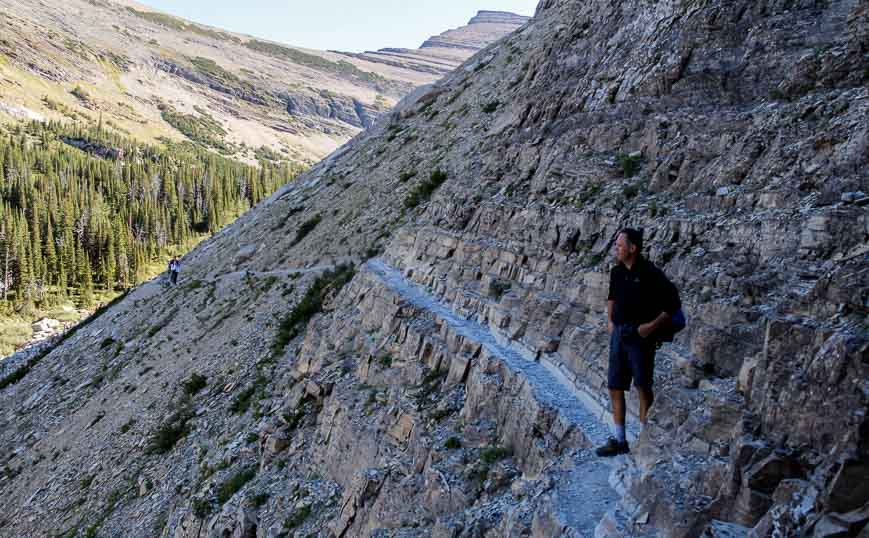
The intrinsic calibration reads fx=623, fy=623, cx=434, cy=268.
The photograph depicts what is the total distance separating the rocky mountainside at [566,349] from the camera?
18.2ft

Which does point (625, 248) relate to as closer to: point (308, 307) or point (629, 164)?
point (629, 164)

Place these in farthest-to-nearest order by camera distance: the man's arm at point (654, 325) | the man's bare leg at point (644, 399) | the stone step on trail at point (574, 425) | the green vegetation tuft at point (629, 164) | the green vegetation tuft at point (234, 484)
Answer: the green vegetation tuft at point (234, 484)
the green vegetation tuft at point (629, 164)
the man's bare leg at point (644, 399)
the man's arm at point (654, 325)
the stone step on trail at point (574, 425)

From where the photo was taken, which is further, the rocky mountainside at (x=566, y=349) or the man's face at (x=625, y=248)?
the man's face at (x=625, y=248)

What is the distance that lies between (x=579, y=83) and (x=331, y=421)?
12.0m

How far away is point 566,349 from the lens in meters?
10.7

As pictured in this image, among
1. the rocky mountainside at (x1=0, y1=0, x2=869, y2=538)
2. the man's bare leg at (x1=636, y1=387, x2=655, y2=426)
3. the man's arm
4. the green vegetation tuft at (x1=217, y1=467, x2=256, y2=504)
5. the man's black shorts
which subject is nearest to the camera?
the rocky mountainside at (x1=0, y1=0, x2=869, y2=538)

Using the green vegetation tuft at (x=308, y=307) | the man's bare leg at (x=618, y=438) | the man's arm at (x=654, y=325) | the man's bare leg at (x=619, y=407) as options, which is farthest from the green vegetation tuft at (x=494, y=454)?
the green vegetation tuft at (x=308, y=307)

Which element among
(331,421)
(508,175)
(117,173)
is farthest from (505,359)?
(117,173)

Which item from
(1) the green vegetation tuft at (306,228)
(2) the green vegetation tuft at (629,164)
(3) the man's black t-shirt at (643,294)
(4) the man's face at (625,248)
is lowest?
(1) the green vegetation tuft at (306,228)

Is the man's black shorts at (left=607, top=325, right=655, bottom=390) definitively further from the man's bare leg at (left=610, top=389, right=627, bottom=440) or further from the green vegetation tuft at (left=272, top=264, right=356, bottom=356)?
the green vegetation tuft at (left=272, top=264, right=356, bottom=356)

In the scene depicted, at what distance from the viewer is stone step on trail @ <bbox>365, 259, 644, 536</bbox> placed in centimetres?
653

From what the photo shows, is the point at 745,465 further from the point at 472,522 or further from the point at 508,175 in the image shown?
the point at 508,175

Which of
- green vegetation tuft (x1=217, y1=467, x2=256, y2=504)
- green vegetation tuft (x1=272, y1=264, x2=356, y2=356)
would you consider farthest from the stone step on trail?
green vegetation tuft (x1=272, y1=264, x2=356, y2=356)

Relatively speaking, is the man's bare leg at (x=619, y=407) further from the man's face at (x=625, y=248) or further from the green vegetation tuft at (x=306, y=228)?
the green vegetation tuft at (x=306, y=228)
